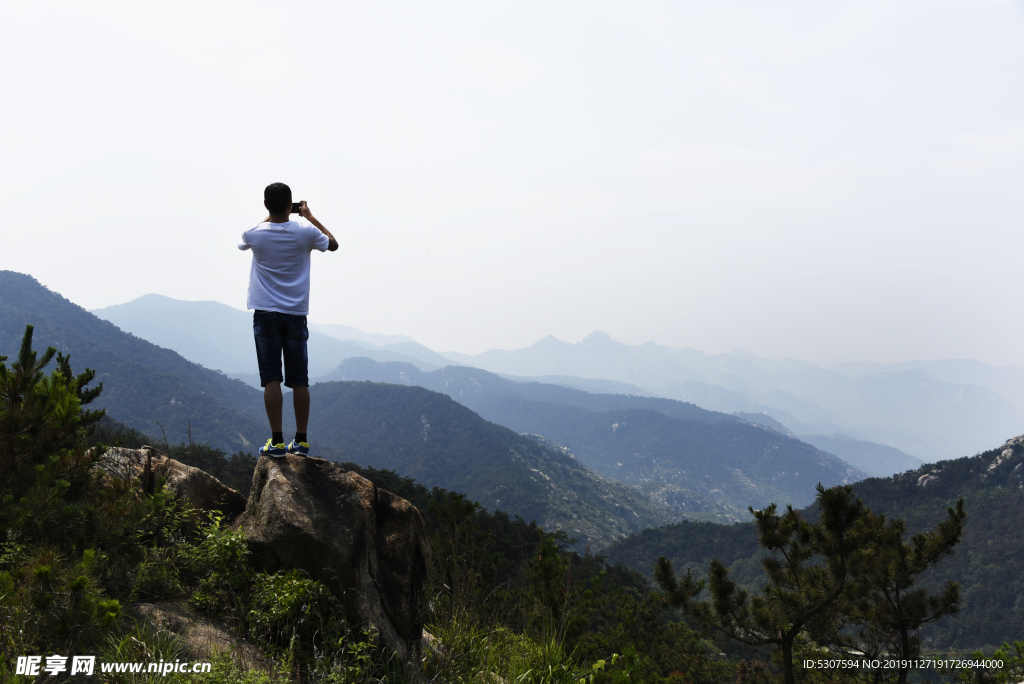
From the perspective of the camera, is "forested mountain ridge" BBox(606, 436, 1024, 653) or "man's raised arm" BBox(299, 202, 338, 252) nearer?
"man's raised arm" BBox(299, 202, 338, 252)

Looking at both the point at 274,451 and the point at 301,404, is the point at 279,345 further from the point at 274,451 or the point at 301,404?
the point at 274,451

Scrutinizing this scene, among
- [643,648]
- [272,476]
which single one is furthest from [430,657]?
[643,648]

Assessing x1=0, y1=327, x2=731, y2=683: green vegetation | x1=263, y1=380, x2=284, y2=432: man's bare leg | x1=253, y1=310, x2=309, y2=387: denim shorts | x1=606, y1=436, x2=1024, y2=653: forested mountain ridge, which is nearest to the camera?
x1=0, y1=327, x2=731, y2=683: green vegetation

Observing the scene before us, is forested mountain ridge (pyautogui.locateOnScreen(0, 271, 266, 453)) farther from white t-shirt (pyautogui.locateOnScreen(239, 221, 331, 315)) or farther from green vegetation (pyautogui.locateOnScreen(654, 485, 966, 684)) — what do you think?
white t-shirt (pyautogui.locateOnScreen(239, 221, 331, 315))

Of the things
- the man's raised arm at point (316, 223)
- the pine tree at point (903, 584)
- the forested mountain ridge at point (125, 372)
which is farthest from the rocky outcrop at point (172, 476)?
the forested mountain ridge at point (125, 372)

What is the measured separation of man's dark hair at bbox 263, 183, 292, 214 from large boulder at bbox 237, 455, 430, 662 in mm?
2789

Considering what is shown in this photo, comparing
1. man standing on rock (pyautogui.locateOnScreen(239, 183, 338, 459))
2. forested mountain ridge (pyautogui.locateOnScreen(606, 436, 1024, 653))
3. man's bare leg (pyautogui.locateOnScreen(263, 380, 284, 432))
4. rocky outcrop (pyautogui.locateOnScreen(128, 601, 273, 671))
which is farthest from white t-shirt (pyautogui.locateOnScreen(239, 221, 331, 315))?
forested mountain ridge (pyautogui.locateOnScreen(606, 436, 1024, 653))

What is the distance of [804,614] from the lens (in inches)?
481

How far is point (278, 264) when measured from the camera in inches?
212

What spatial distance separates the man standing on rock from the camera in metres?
5.33

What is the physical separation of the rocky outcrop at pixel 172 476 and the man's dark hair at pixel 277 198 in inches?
121

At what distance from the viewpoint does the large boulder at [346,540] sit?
15.2 feet

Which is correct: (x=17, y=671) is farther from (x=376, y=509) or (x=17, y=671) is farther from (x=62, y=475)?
(x=376, y=509)

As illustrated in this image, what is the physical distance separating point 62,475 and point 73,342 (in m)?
223
